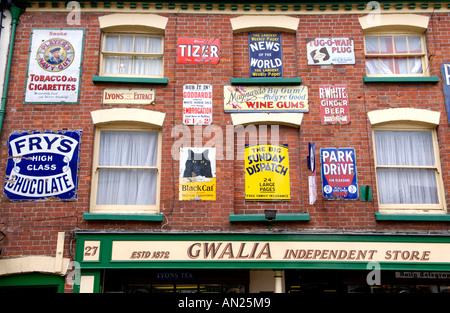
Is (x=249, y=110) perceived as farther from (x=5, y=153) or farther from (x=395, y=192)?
(x=5, y=153)

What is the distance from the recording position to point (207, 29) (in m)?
9.09

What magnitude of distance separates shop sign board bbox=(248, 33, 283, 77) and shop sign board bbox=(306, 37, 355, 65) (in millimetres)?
653

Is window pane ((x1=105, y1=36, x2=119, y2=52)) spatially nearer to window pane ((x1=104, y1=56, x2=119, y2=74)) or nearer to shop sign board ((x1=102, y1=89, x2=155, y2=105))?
window pane ((x1=104, y1=56, x2=119, y2=74))

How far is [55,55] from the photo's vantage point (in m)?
8.80

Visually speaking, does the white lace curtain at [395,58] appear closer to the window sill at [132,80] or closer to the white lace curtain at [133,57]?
the window sill at [132,80]

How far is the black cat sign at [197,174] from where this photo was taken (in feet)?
27.0

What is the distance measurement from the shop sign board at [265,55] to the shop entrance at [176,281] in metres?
4.29

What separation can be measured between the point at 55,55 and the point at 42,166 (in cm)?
239

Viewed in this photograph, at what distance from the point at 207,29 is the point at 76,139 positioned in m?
3.61

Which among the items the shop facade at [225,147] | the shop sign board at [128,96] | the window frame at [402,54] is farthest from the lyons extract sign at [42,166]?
the window frame at [402,54]

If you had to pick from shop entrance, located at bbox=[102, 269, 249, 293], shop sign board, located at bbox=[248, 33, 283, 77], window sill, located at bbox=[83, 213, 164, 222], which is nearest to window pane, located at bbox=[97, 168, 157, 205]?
window sill, located at bbox=[83, 213, 164, 222]

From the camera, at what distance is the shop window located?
838 cm

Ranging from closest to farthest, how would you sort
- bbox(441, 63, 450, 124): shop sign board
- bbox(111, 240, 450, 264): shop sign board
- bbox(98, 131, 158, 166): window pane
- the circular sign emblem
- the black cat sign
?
bbox(111, 240, 450, 264): shop sign board
the black cat sign
bbox(98, 131, 158, 166): window pane
bbox(441, 63, 450, 124): shop sign board
the circular sign emblem

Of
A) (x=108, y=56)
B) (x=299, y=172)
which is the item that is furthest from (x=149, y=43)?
(x=299, y=172)
